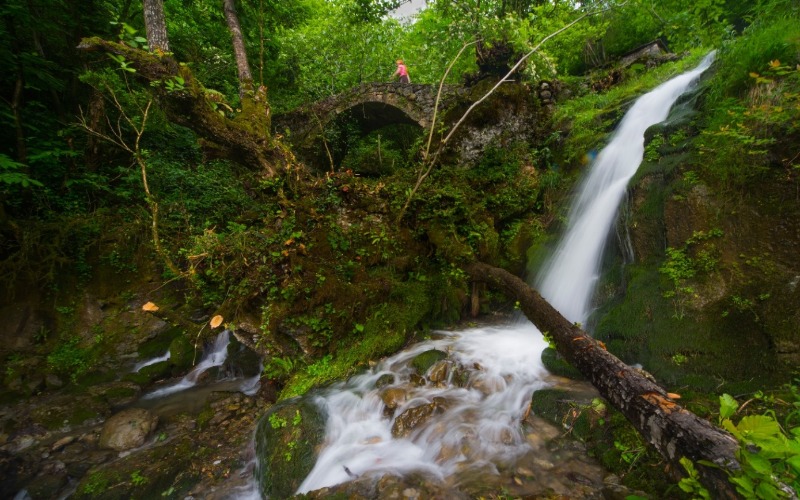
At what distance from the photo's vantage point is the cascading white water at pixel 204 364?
5340mm

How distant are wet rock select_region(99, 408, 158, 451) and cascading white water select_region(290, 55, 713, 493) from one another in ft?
8.15

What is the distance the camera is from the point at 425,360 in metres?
4.10

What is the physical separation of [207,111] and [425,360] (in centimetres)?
473

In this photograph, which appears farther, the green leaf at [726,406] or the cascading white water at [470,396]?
the cascading white water at [470,396]

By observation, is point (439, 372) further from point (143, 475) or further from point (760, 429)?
point (143, 475)

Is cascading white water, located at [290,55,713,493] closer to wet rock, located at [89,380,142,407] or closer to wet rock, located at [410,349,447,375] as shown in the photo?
wet rock, located at [410,349,447,375]

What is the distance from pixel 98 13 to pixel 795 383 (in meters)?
12.5

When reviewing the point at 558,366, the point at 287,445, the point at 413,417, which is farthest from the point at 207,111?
the point at 558,366

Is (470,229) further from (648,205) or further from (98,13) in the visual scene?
(98,13)

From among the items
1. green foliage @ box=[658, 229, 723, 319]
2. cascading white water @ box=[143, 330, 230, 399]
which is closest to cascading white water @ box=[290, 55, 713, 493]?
green foliage @ box=[658, 229, 723, 319]

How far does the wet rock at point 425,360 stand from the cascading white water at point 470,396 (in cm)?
11

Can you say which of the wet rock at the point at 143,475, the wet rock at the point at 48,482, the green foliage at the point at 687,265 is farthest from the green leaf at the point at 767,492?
the wet rock at the point at 48,482

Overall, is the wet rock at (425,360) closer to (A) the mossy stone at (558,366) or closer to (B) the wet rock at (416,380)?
(B) the wet rock at (416,380)

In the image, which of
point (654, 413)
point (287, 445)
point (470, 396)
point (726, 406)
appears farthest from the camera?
point (470, 396)
